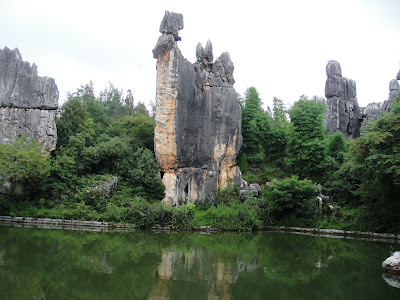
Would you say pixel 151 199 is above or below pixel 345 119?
below

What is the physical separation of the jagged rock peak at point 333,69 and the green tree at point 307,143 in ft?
28.4

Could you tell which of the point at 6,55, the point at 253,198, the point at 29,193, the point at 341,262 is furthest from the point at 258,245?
the point at 6,55

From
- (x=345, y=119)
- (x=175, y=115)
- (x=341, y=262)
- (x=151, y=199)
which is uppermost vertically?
(x=345, y=119)


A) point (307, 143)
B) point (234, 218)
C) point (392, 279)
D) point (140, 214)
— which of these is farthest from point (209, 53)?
point (392, 279)

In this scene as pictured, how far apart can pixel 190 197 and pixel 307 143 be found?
9181mm

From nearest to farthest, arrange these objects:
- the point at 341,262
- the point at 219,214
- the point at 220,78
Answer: the point at 341,262 < the point at 219,214 < the point at 220,78

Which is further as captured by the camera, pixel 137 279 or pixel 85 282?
pixel 137 279

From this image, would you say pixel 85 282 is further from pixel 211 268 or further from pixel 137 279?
pixel 211 268

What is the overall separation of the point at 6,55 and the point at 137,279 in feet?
65.7

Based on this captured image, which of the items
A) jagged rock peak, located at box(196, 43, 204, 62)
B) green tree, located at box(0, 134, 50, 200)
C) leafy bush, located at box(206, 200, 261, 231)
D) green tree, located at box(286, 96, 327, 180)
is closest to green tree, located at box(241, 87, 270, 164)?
green tree, located at box(286, 96, 327, 180)

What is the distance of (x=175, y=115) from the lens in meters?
22.6

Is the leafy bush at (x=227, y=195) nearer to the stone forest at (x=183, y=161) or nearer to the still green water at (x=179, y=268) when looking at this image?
the stone forest at (x=183, y=161)

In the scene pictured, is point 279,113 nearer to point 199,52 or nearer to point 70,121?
point 199,52

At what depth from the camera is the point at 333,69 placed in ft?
115
